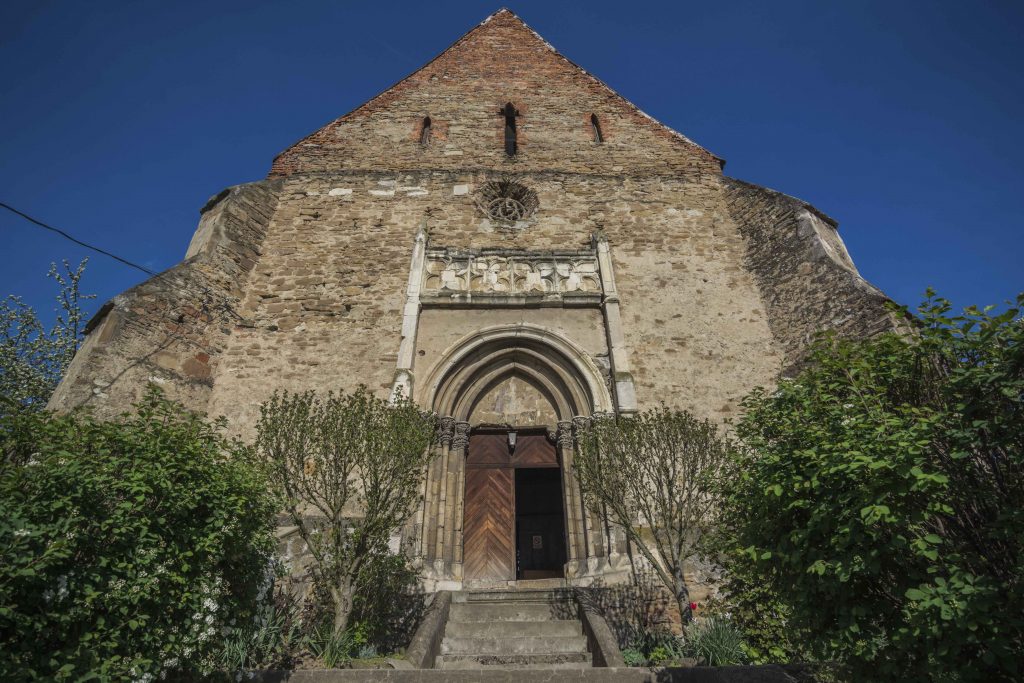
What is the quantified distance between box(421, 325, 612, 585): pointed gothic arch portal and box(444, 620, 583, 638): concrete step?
173 centimetres

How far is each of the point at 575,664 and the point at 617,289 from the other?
6.71m

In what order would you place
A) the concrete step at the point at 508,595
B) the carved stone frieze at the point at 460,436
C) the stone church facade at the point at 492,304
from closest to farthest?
→ the concrete step at the point at 508,595, the stone church facade at the point at 492,304, the carved stone frieze at the point at 460,436

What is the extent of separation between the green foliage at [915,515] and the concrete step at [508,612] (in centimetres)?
368

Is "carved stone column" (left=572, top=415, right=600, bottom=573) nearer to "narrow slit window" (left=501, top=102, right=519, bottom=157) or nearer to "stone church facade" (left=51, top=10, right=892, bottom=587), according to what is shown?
"stone church facade" (left=51, top=10, right=892, bottom=587)

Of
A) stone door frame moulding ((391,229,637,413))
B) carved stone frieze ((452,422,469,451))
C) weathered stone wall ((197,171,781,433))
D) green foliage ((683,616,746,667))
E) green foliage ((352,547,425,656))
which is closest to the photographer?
green foliage ((683,616,746,667))

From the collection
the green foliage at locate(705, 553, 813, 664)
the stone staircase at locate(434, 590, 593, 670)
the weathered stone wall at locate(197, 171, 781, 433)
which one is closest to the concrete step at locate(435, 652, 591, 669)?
the stone staircase at locate(434, 590, 593, 670)

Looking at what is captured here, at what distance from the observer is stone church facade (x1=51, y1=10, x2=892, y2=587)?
8.61m

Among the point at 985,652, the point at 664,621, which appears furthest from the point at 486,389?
the point at 985,652

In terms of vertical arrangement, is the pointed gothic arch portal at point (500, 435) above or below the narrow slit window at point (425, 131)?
below

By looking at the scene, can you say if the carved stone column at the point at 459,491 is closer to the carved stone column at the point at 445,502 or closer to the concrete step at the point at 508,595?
the carved stone column at the point at 445,502

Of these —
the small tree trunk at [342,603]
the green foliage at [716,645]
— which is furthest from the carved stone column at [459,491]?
the green foliage at [716,645]

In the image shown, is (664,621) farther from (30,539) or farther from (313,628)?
(30,539)

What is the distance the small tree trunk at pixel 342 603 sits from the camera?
551cm

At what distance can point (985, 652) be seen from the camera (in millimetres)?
2496
